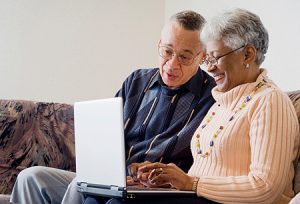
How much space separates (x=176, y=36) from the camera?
6.10 ft

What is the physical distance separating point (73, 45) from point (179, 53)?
1249 millimetres

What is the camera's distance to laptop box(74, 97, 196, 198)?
129 cm

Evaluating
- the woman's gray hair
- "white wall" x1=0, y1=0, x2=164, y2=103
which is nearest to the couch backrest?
the woman's gray hair

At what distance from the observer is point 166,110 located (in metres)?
1.83

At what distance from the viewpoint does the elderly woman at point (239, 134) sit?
127 centimetres

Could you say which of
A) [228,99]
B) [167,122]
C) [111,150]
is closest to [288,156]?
[228,99]

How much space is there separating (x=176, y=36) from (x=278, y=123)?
690 mm

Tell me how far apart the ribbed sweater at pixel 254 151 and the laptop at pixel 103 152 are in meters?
0.13

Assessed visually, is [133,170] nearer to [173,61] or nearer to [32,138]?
[173,61]

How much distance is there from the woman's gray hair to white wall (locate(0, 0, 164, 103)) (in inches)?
63.2

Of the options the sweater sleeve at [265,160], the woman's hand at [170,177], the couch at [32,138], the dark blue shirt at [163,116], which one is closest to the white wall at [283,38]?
the dark blue shirt at [163,116]

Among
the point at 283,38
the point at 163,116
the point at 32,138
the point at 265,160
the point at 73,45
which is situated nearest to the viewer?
the point at 265,160

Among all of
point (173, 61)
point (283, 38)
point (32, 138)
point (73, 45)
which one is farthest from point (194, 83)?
point (73, 45)

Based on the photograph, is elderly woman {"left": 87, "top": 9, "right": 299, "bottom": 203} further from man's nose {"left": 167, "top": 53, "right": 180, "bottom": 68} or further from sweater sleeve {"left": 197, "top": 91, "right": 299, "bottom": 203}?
man's nose {"left": 167, "top": 53, "right": 180, "bottom": 68}
